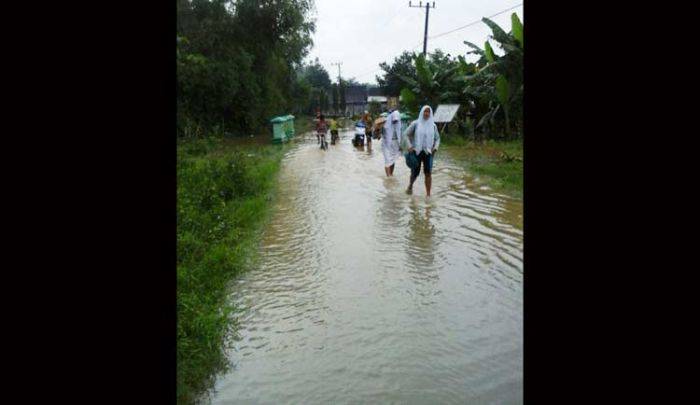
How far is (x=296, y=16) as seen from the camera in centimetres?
3578

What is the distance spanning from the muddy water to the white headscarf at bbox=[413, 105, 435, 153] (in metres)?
1.13

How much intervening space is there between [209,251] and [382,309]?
276 cm

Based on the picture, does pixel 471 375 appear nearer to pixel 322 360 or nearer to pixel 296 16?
pixel 322 360

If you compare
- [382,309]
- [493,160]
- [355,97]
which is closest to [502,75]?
[493,160]

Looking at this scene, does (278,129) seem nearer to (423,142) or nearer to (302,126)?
(423,142)

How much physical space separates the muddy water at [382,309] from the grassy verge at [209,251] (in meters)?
0.16

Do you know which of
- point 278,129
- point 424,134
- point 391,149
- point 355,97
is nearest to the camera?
point 424,134

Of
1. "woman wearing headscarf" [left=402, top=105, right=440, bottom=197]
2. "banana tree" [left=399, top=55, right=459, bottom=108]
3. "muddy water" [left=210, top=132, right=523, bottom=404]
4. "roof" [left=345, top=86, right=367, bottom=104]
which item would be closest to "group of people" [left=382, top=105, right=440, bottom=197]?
"woman wearing headscarf" [left=402, top=105, right=440, bottom=197]

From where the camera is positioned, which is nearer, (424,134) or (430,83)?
(424,134)

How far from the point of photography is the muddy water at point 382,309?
421 cm

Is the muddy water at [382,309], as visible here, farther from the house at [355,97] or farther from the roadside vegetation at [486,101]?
the house at [355,97]

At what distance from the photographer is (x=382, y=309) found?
5.64 m

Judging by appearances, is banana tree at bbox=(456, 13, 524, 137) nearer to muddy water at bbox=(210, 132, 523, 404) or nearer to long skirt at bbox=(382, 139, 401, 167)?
long skirt at bbox=(382, 139, 401, 167)
